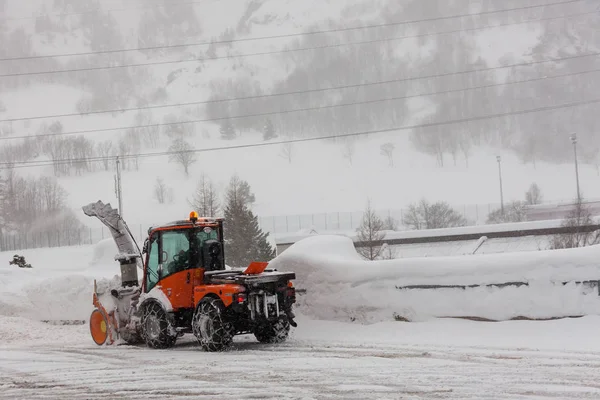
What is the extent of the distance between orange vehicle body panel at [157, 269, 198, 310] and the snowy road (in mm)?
922

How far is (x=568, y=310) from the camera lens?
1326 centimetres

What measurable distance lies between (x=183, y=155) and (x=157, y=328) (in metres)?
172

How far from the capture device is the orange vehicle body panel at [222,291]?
13.5 meters

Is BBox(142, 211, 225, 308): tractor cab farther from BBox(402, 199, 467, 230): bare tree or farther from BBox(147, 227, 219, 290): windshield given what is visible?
BBox(402, 199, 467, 230): bare tree

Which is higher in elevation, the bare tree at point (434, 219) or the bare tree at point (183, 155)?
the bare tree at point (183, 155)

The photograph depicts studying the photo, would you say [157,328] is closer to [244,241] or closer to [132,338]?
[132,338]

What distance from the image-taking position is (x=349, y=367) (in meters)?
11.1

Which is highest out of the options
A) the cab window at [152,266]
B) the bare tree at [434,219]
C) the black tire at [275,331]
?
the bare tree at [434,219]

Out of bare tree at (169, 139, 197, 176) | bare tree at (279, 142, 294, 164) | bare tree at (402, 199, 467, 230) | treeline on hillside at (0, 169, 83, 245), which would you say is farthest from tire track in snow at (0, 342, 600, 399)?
bare tree at (279, 142, 294, 164)

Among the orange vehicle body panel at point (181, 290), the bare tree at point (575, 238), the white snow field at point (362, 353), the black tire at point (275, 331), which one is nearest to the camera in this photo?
the white snow field at point (362, 353)

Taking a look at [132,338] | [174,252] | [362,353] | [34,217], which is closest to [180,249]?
[174,252]

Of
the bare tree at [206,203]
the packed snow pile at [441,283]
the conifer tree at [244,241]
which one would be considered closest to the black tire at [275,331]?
the packed snow pile at [441,283]

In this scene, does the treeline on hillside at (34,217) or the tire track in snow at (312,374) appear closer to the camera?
the tire track in snow at (312,374)

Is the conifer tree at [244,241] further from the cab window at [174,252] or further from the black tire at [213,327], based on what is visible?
the black tire at [213,327]
